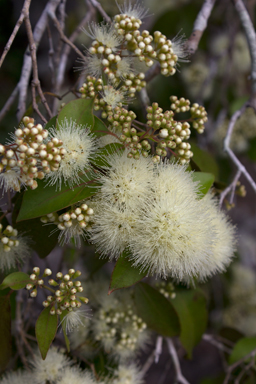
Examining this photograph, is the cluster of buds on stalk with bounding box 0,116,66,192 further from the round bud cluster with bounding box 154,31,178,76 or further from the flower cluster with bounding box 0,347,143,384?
the flower cluster with bounding box 0,347,143,384

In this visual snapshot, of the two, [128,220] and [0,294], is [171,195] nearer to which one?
[128,220]

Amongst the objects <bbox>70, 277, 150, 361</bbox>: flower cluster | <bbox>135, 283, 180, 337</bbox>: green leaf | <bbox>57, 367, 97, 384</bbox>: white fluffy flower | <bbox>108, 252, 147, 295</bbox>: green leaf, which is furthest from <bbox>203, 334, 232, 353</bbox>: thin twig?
<bbox>108, 252, 147, 295</bbox>: green leaf

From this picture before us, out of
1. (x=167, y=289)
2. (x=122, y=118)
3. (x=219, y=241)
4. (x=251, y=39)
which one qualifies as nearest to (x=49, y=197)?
(x=122, y=118)

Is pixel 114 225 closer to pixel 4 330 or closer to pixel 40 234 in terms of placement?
pixel 40 234

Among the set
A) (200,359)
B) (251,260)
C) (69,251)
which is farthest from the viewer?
(251,260)

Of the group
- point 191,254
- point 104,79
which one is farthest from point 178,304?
point 104,79
